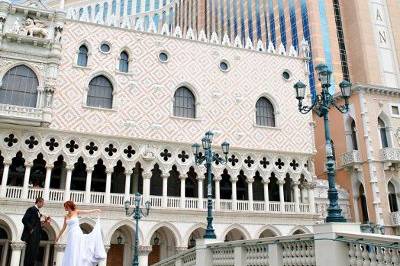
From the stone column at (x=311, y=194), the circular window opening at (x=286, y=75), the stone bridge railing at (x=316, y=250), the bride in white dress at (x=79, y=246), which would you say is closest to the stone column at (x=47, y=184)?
the stone bridge railing at (x=316, y=250)

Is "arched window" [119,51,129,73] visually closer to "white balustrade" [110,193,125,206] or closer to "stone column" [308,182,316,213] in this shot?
"white balustrade" [110,193,125,206]

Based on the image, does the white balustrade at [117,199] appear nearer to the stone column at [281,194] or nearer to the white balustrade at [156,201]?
the white balustrade at [156,201]

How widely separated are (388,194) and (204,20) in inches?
1556

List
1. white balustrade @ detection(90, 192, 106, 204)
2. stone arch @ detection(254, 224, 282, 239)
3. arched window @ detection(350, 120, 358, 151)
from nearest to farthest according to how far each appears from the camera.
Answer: white balustrade @ detection(90, 192, 106, 204)
stone arch @ detection(254, 224, 282, 239)
arched window @ detection(350, 120, 358, 151)

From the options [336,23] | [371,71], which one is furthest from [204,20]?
[371,71]

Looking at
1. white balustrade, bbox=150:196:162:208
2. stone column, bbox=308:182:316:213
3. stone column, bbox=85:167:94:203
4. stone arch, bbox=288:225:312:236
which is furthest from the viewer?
stone column, bbox=308:182:316:213

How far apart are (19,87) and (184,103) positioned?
22.5 feet

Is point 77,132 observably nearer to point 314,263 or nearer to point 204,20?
point 314,263

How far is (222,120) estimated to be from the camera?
61.2 ft

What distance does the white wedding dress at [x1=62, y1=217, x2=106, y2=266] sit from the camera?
17.3 feet

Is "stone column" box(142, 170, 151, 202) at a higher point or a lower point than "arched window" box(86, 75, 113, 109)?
lower

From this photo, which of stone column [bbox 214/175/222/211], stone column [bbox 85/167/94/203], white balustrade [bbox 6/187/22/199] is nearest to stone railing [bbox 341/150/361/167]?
stone column [bbox 214/175/222/211]

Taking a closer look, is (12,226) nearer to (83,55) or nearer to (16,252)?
(16,252)

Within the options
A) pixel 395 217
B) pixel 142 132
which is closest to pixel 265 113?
pixel 142 132
